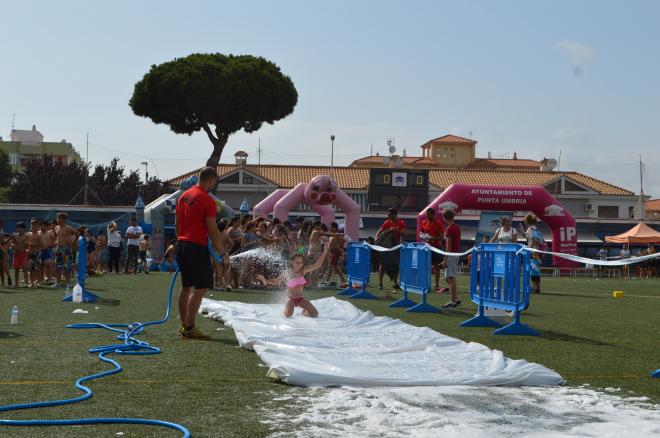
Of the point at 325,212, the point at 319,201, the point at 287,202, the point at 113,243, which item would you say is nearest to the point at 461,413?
the point at 113,243

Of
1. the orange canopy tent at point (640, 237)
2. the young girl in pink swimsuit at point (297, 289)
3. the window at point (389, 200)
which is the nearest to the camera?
the young girl in pink swimsuit at point (297, 289)

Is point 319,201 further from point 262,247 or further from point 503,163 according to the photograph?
point 503,163

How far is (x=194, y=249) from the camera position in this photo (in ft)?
31.5

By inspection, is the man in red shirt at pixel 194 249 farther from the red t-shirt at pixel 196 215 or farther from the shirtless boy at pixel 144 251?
the shirtless boy at pixel 144 251

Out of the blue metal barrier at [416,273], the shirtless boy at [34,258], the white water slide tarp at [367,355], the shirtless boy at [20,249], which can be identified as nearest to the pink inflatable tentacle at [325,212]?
the shirtless boy at [20,249]

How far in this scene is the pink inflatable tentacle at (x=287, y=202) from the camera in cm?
3369

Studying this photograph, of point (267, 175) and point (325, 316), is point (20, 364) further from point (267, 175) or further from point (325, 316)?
point (267, 175)

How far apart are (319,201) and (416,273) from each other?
19.8 metres

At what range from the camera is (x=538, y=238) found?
19469 mm

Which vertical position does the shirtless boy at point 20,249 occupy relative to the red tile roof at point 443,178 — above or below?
below

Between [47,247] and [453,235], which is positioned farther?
[47,247]

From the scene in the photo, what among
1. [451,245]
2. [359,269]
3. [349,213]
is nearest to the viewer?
[451,245]

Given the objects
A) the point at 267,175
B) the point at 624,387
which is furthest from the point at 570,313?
the point at 267,175

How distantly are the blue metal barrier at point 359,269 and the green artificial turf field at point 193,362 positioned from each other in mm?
2823
